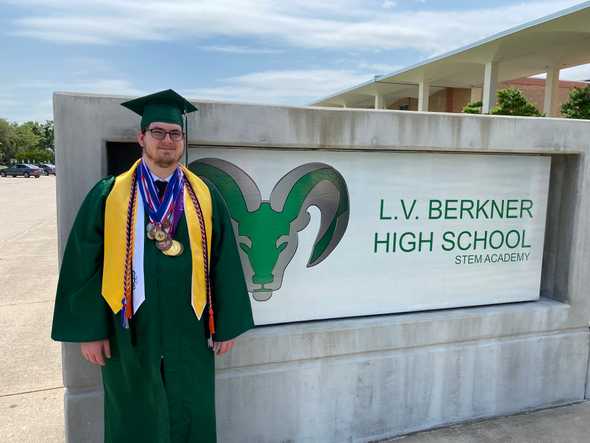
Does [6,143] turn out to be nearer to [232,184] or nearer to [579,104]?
[579,104]

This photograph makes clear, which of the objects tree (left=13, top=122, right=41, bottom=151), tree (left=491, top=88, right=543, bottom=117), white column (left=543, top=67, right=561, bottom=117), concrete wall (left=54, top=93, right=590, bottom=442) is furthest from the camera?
tree (left=13, top=122, right=41, bottom=151)

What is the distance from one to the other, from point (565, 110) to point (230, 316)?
852 inches

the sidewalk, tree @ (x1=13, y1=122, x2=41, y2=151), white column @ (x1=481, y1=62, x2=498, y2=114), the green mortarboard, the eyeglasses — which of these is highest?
white column @ (x1=481, y1=62, x2=498, y2=114)

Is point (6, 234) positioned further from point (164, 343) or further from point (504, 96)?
point (504, 96)

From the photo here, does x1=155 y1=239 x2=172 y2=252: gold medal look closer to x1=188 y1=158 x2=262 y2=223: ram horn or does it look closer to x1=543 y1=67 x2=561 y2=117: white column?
x1=188 y1=158 x2=262 y2=223: ram horn

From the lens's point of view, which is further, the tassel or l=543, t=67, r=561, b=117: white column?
l=543, t=67, r=561, b=117: white column

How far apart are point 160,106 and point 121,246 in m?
0.64

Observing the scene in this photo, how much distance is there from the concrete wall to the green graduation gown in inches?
17.0

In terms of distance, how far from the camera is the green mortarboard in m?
2.18

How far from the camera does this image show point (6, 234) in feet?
35.5

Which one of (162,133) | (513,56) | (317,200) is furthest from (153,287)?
(513,56)

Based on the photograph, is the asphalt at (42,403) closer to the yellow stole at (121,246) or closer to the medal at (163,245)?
the yellow stole at (121,246)

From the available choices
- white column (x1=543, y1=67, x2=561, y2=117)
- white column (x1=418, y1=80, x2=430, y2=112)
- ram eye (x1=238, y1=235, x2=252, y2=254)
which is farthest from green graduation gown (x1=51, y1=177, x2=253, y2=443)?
white column (x1=418, y1=80, x2=430, y2=112)

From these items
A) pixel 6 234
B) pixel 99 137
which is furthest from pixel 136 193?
pixel 6 234
